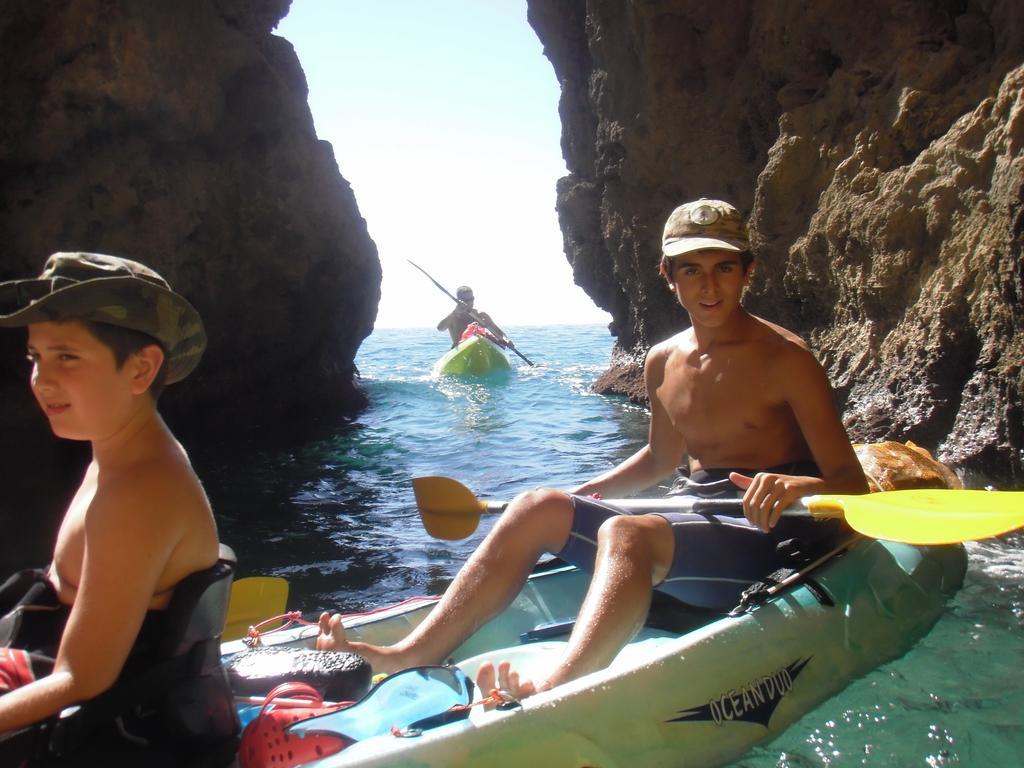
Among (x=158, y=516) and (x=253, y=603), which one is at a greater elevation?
(x=158, y=516)

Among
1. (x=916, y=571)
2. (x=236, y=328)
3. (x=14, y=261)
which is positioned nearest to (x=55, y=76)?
(x=14, y=261)

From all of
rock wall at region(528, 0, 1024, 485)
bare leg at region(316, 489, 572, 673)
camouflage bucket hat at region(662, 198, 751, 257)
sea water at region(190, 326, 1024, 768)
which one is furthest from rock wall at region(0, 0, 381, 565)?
camouflage bucket hat at region(662, 198, 751, 257)

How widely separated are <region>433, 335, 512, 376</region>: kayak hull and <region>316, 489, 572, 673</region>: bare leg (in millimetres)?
13294

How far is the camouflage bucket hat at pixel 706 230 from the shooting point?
9.22 feet

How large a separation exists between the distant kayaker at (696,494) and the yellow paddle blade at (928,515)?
0.15 m

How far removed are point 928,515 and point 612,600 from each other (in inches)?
36.6

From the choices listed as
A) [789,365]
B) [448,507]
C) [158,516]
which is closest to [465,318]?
[448,507]

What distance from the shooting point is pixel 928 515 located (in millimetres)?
2402

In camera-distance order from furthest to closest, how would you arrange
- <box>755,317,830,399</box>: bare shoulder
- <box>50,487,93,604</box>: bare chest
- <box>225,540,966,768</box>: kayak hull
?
<box>755,317,830,399</box>: bare shoulder
<box>225,540,966,768</box>: kayak hull
<box>50,487,93,604</box>: bare chest

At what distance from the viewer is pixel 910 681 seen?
8.86 feet

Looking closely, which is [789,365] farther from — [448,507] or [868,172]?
[868,172]

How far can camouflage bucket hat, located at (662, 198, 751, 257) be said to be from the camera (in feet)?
9.22

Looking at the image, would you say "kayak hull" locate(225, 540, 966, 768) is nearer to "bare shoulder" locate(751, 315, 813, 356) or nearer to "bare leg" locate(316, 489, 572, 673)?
"bare leg" locate(316, 489, 572, 673)

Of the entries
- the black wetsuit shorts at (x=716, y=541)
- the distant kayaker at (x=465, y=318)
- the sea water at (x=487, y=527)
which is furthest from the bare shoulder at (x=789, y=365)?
the distant kayaker at (x=465, y=318)
